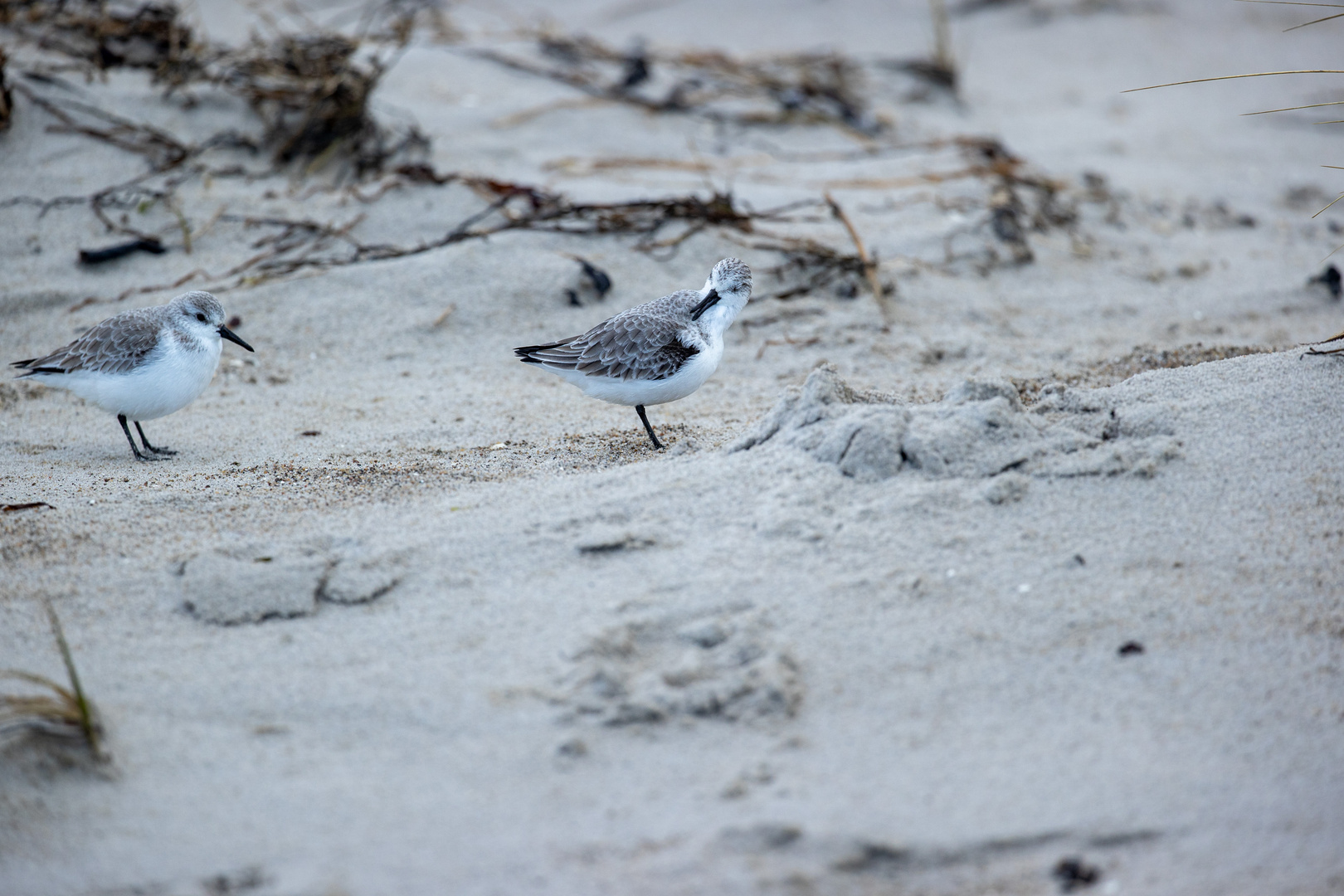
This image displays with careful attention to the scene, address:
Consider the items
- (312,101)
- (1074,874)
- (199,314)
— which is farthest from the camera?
(312,101)

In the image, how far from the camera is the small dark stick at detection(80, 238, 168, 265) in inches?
239

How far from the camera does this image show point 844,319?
608cm

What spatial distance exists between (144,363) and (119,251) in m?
1.90

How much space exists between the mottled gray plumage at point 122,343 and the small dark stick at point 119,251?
1.41 metres

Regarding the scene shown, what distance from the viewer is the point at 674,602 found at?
10.0 feet

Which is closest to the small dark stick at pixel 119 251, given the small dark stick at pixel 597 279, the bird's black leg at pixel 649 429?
the small dark stick at pixel 597 279

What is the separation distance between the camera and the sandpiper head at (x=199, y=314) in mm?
4855

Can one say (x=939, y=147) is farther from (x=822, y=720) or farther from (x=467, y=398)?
(x=822, y=720)

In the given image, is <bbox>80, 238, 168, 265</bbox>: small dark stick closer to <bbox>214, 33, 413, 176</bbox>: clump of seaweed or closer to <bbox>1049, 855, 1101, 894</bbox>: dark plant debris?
<bbox>214, 33, 413, 176</bbox>: clump of seaweed

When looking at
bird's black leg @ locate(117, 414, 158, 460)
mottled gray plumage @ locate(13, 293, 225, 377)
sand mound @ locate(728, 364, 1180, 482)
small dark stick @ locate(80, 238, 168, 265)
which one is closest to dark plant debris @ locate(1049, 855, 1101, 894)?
sand mound @ locate(728, 364, 1180, 482)

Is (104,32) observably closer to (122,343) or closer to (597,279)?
(122,343)

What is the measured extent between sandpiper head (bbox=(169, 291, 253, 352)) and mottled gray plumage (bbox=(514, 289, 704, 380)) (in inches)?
57.9

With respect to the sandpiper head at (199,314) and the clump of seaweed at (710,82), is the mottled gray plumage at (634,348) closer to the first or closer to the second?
the sandpiper head at (199,314)

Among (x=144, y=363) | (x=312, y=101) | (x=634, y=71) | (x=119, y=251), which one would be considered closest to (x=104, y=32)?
(x=312, y=101)
